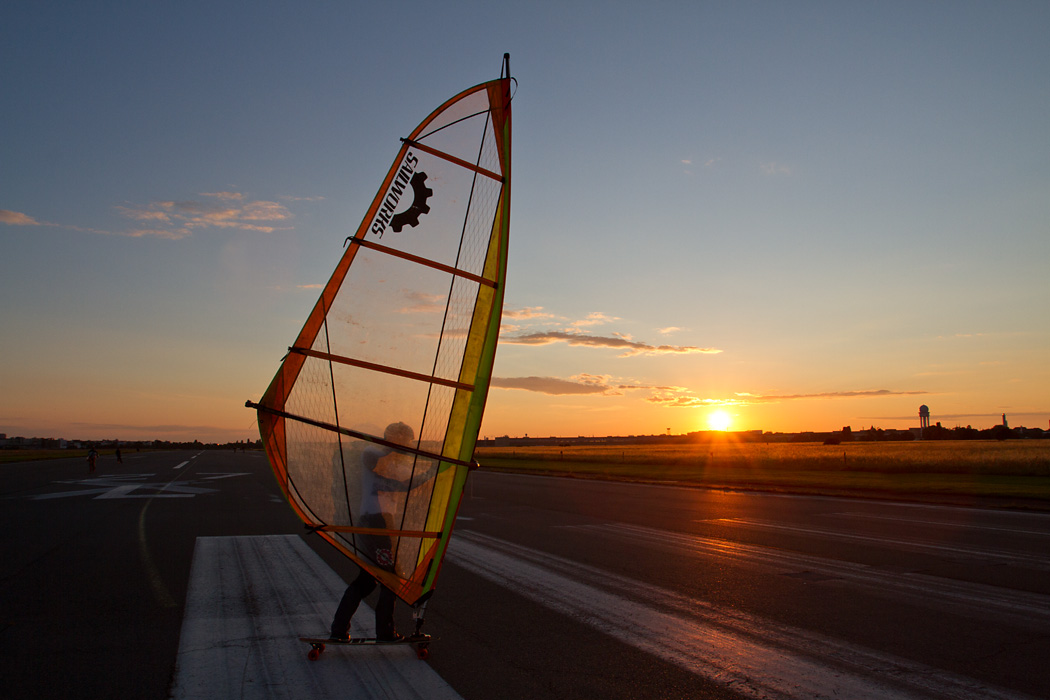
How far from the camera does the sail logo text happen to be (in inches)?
203

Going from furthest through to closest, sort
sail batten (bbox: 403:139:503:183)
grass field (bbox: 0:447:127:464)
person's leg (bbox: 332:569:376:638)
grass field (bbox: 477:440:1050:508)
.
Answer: grass field (bbox: 0:447:127:464) → grass field (bbox: 477:440:1050:508) → sail batten (bbox: 403:139:503:183) → person's leg (bbox: 332:569:376:638)

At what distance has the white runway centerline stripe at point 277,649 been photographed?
4.32m

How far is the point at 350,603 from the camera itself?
5.03 metres

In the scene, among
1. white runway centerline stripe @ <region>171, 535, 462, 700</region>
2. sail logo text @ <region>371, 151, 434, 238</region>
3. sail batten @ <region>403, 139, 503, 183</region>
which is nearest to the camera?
white runway centerline stripe @ <region>171, 535, 462, 700</region>

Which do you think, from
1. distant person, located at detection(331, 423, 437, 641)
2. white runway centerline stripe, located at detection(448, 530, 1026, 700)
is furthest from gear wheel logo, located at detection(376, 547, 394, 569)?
white runway centerline stripe, located at detection(448, 530, 1026, 700)

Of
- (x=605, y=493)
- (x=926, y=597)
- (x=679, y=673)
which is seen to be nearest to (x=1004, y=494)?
(x=605, y=493)

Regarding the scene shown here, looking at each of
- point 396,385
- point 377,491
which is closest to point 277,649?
point 377,491

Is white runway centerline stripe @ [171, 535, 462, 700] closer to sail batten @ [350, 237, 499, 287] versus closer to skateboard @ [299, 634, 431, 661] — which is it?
skateboard @ [299, 634, 431, 661]

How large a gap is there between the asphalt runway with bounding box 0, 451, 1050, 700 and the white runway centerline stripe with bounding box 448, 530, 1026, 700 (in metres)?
0.02

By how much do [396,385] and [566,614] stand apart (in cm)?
303

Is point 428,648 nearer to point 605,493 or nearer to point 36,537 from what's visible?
point 36,537

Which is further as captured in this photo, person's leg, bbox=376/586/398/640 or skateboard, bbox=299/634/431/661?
person's leg, bbox=376/586/398/640

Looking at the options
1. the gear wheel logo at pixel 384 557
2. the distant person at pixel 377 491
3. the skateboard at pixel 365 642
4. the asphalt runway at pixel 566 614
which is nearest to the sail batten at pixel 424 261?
the distant person at pixel 377 491

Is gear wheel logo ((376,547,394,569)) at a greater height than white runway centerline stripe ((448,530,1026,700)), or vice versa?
gear wheel logo ((376,547,394,569))
